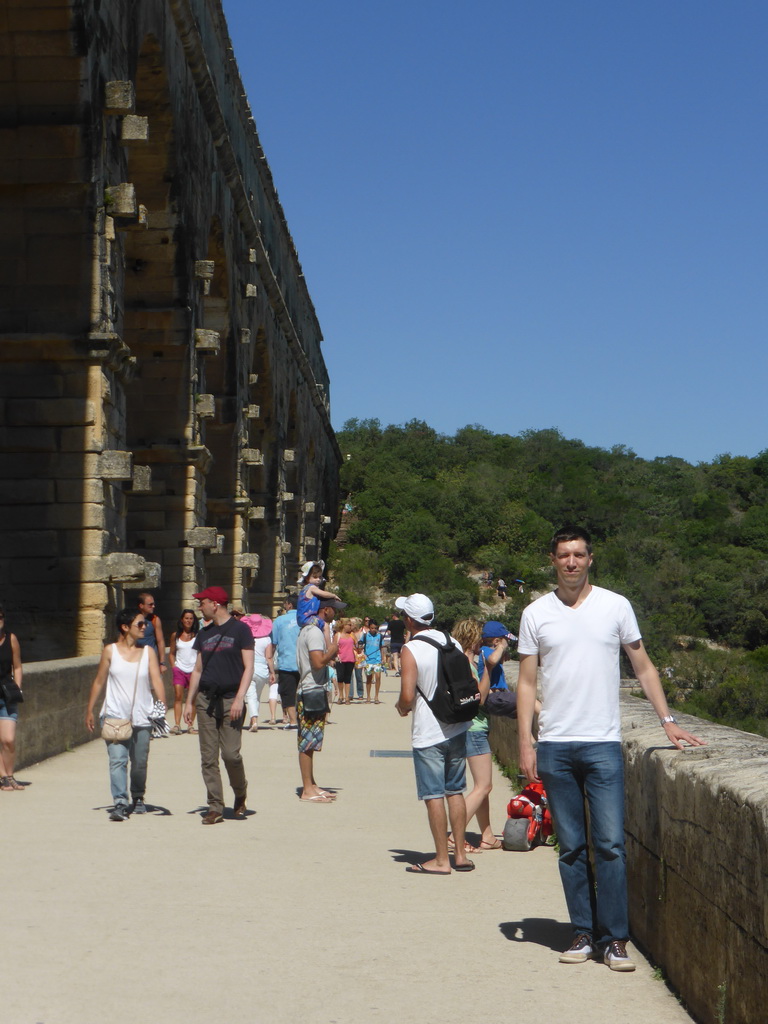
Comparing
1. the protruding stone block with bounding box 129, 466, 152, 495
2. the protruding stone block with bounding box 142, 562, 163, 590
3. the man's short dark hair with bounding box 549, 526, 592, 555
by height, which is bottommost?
the protruding stone block with bounding box 142, 562, 163, 590

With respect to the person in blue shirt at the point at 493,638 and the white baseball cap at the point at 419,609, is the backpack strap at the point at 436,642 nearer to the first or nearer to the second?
the white baseball cap at the point at 419,609

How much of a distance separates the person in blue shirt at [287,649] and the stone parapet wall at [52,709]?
275cm

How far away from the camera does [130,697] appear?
915 centimetres

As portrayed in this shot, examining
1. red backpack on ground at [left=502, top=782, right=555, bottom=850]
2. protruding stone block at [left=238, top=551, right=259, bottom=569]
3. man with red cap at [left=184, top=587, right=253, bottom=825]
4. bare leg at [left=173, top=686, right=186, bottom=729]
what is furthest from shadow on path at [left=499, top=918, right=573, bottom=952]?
protruding stone block at [left=238, top=551, right=259, bottom=569]

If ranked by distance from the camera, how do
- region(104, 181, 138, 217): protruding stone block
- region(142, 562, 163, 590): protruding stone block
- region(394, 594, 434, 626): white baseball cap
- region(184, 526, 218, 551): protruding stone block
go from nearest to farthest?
1. region(394, 594, 434, 626): white baseball cap
2. region(104, 181, 138, 217): protruding stone block
3. region(142, 562, 163, 590): protruding stone block
4. region(184, 526, 218, 551): protruding stone block

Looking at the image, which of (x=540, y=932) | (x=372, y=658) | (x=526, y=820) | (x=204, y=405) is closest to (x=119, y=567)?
(x=204, y=405)

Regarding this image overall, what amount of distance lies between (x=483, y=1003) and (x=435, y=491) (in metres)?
92.5

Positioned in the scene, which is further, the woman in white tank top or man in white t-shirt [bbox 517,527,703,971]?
the woman in white tank top

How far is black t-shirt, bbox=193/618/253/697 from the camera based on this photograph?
9133 mm

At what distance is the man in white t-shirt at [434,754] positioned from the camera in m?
7.34

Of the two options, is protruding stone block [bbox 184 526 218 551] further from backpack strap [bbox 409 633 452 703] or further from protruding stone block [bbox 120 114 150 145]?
backpack strap [bbox 409 633 452 703]

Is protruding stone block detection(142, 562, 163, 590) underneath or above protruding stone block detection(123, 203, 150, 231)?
underneath

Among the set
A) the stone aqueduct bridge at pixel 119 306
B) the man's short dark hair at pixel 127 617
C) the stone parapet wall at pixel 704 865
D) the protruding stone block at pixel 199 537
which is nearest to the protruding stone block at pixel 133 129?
the stone aqueduct bridge at pixel 119 306

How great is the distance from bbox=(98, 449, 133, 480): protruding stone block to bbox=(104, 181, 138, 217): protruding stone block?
2.66 meters
